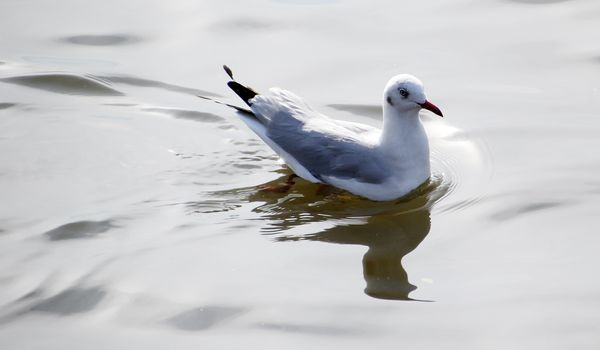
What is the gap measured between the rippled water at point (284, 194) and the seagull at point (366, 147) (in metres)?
0.17

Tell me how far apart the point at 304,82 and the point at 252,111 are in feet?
4.35

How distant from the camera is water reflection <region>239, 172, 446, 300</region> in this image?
7.43 m

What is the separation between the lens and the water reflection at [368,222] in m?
7.43

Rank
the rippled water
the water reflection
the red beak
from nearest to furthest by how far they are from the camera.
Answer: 1. the rippled water
2. the water reflection
3. the red beak

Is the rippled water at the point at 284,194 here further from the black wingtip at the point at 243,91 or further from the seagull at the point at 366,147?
the black wingtip at the point at 243,91

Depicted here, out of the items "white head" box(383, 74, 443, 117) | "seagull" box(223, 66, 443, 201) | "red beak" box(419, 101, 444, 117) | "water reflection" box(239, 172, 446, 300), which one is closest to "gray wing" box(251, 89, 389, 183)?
"seagull" box(223, 66, 443, 201)

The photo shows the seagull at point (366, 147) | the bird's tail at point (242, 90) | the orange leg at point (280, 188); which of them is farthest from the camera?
the bird's tail at point (242, 90)

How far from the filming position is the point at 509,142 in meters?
9.19

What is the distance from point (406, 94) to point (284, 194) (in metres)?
1.35

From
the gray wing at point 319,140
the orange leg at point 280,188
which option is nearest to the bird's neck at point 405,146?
the gray wing at point 319,140

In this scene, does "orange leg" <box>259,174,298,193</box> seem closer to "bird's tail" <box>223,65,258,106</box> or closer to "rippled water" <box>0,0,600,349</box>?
"rippled water" <box>0,0,600,349</box>

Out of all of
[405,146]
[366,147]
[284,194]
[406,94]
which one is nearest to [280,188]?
[284,194]

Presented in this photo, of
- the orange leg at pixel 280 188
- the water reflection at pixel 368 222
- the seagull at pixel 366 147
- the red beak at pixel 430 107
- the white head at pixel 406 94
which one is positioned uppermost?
the white head at pixel 406 94

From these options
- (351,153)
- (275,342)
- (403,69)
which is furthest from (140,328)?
(403,69)
